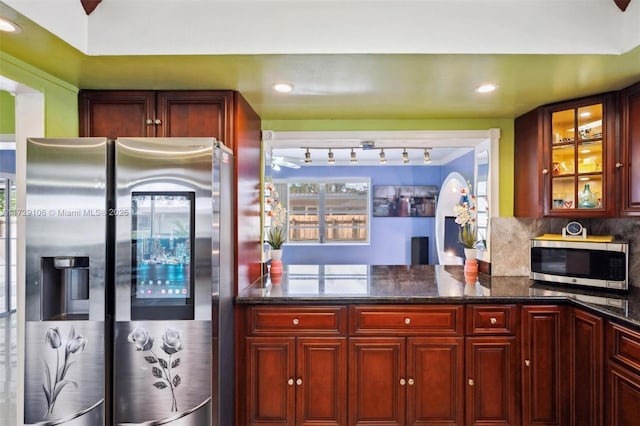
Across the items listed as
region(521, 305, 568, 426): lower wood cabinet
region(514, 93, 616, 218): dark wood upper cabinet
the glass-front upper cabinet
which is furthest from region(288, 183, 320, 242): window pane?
region(521, 305, 568, 426): lower wood cabinet

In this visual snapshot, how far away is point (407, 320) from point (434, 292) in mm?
278

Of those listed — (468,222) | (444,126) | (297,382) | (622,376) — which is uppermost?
(444,126)

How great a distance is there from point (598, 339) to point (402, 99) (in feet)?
6.09

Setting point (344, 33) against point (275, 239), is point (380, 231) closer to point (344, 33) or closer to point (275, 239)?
point (275, 239)

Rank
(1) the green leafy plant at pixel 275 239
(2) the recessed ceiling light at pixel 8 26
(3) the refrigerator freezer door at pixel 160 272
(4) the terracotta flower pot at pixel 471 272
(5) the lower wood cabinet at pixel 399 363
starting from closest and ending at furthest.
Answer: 1. (2) the recessed ceiling light at pixel 8 26
2. (3) the refrigerator freezer door at pixel 160 272
3. (5) the lower wood cabinet at pixel 399 363
4. (4) the terracotta flower pot at pixel 471 272
5. (1) the green leafy plant at pixel 275 239

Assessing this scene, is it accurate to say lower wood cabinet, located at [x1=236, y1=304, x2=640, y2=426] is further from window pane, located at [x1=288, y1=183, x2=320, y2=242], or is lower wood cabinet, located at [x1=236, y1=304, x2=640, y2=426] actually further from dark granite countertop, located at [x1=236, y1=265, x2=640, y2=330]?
window pane, located at [x1=288, y1=183, x2=320, y2=242]

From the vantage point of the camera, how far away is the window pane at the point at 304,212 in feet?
20.0

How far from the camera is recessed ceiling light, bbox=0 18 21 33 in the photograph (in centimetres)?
144

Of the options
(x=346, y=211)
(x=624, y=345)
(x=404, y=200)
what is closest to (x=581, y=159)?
(x=624, y=345)

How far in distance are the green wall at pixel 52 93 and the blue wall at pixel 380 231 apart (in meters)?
3.81

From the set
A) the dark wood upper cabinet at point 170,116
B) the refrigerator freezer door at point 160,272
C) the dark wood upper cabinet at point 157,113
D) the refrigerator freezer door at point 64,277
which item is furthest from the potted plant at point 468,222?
the refrigerator freezer door at point 64,277

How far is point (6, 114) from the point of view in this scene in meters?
2.19

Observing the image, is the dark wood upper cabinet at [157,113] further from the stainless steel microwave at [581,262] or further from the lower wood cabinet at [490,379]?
the stainless steel microwave at [581,262]

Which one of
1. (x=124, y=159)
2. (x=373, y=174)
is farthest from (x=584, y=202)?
(x=373, y=174)
